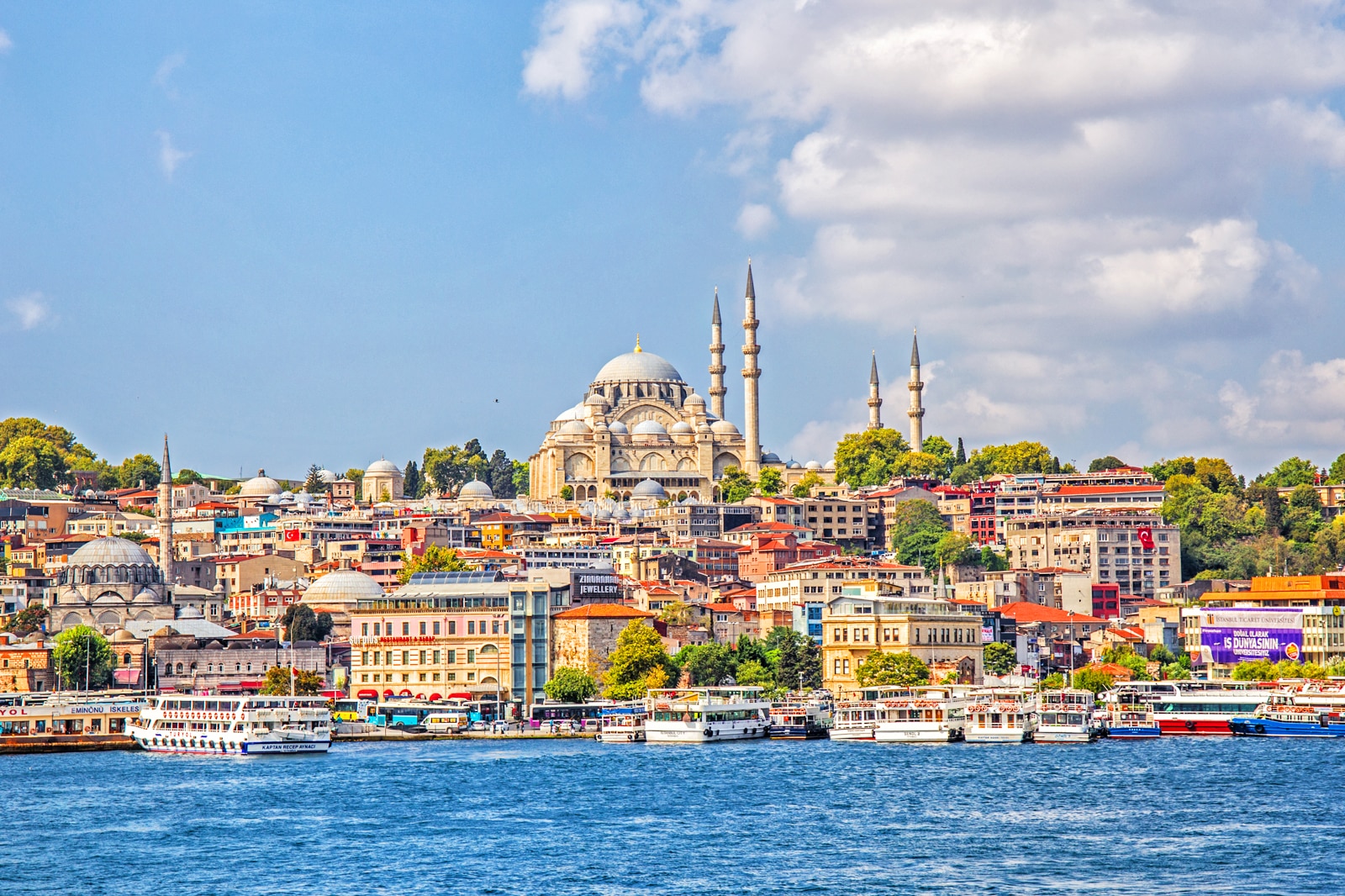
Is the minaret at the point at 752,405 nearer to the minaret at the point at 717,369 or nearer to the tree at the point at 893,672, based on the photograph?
the minaret at the point at 717,369

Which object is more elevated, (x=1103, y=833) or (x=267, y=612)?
(x=267, y=612)

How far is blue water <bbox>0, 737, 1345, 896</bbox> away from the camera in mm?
32250

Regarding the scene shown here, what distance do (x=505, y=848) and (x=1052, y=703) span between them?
26.4 metres

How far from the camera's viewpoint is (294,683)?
227 ft

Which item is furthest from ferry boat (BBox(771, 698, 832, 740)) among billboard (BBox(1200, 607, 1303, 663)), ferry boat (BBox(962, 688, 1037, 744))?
billboard (BBox(1200, 607, 1303, 663))

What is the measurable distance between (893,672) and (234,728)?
724 inches

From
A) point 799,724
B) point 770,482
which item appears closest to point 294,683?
point 799,724

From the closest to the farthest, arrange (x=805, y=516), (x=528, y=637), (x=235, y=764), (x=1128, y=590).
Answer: (x=235, y=764) → (x=528, y=637) → (x=1128, y=590) → (x=805, y=516)

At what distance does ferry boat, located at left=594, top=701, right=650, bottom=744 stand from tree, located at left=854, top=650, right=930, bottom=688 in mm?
7061

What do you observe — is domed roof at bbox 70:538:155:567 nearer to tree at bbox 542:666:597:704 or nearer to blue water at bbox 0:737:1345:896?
tree at bbox 542:666:597:704

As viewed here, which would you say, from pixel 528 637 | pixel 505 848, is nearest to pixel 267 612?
pixel 528 637

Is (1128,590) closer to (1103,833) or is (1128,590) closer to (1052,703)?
(1052,703)

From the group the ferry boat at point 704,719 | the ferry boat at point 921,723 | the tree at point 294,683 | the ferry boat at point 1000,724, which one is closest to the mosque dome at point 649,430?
the tree at point 294,683

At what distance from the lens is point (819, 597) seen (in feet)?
250
